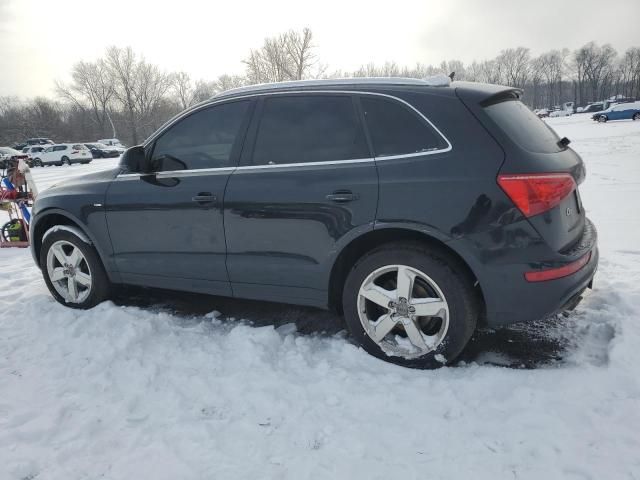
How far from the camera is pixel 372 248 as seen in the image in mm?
3076

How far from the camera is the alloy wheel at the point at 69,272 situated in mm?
4199

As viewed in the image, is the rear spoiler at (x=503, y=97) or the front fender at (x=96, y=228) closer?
the rear spoiler at (x=503, y=97)

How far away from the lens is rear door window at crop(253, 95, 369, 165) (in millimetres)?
3031

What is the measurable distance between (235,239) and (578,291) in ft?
7.50

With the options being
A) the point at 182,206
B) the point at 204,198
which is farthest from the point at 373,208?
the point at 182,206

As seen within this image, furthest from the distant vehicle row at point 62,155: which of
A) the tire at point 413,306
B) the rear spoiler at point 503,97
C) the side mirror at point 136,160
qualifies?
the rear spoiler at point 503,97

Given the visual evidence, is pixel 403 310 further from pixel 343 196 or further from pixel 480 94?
pixel 480 94

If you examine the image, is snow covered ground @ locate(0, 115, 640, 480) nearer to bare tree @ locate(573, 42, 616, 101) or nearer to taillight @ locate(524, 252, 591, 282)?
taillight @ locate(524, 252, 591, 282)

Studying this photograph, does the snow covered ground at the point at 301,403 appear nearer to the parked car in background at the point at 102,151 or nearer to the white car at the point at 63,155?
the white car at the point at 63,155

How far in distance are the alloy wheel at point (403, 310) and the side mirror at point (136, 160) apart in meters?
2.11

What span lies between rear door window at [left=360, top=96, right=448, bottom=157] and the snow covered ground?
1.39 m

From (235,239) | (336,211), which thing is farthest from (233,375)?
(336,211)

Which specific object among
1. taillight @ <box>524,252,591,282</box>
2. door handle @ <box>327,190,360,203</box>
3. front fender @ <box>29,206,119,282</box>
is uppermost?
door handle @ <box>327,190,360,203</box>

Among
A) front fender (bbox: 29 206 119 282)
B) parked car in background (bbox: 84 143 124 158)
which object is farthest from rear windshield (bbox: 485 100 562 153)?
parked car in background (bbox: 84 143 124 158)
